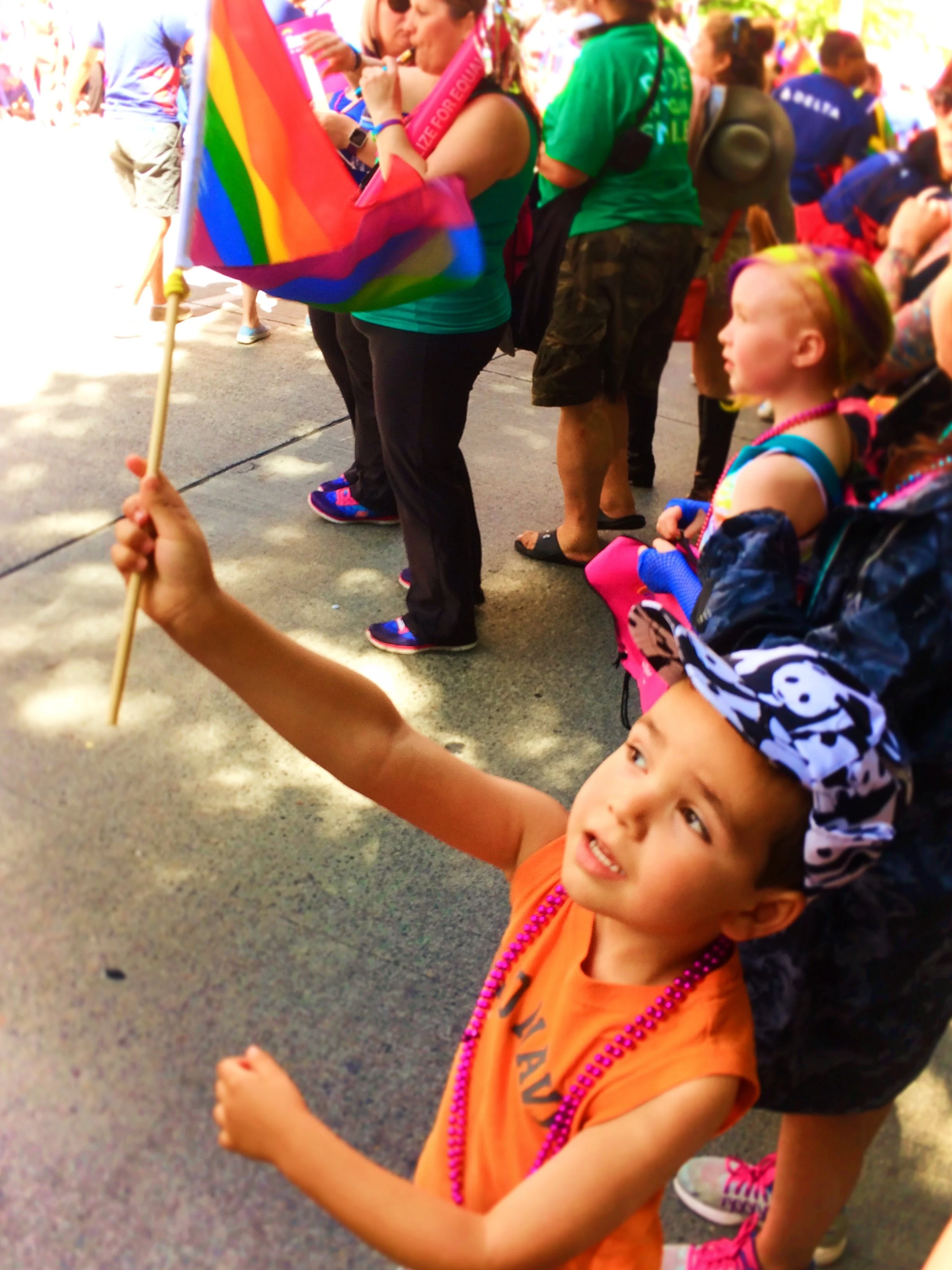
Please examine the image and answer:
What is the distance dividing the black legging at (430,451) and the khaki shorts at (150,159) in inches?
115

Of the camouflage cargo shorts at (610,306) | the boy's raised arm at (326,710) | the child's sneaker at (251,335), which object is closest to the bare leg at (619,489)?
the camouflage cargo shorts at (610,306)

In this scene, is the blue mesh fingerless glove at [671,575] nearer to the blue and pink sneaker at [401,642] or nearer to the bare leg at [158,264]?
the blue and pink sneaker at [401,642]

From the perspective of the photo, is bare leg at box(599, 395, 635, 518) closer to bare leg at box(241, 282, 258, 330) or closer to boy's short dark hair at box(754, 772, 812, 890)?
bare leg at box(241, 282, 258, 330)

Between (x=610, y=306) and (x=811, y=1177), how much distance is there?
3006 millimetres

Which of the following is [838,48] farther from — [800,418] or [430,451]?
[800,418]

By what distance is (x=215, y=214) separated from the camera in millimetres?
1919

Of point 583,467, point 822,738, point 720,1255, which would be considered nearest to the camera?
point 822,738

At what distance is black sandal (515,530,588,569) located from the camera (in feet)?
14.7

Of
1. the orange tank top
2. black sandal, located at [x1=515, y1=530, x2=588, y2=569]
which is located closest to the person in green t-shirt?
black sandal, located at [x1=515, y1=530, x2=588, y2=569]

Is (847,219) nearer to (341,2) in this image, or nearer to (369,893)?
(341,2)

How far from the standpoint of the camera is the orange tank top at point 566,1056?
1204 millimetres

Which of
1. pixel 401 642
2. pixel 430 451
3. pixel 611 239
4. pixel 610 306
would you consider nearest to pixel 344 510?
pixel 401 642

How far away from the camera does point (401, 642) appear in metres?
3.81

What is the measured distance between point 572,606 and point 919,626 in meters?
2.91
